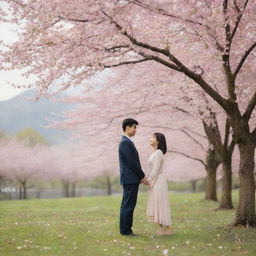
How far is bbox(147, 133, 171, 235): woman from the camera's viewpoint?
9711mm

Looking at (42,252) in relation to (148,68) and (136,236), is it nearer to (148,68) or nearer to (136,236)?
(136,236)

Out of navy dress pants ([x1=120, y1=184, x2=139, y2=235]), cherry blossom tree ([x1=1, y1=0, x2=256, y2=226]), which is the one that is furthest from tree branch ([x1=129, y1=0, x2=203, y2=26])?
navy dress pants ([x1=120, y1=184, x2=139, y2=235])

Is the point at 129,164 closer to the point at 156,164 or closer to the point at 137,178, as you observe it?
the point at 137,178

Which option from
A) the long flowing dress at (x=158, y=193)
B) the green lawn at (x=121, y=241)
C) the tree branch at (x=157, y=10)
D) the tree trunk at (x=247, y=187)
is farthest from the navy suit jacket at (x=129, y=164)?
the tree trunk at (x=247, y=187)

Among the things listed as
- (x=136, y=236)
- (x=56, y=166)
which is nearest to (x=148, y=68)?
(x=136, y=236)

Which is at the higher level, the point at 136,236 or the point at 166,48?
the point at 166,48

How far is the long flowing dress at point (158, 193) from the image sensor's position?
9711mm

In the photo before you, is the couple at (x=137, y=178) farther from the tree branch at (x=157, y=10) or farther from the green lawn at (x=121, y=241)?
the tree branch at (x=157, y=10)

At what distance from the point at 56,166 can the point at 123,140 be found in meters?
51.2

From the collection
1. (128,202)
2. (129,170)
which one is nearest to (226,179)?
(128,202)

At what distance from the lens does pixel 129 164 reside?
954cm

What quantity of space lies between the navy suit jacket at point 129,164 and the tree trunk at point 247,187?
10.8 ft

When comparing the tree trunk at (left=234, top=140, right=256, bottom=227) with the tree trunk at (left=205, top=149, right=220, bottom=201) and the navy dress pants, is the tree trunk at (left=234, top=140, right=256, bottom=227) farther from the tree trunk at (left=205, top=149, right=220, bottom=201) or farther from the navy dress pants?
the tree trunk at (left=205, top=149, right=220, bottom=201)

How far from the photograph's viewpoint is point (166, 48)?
10180 millimetres
